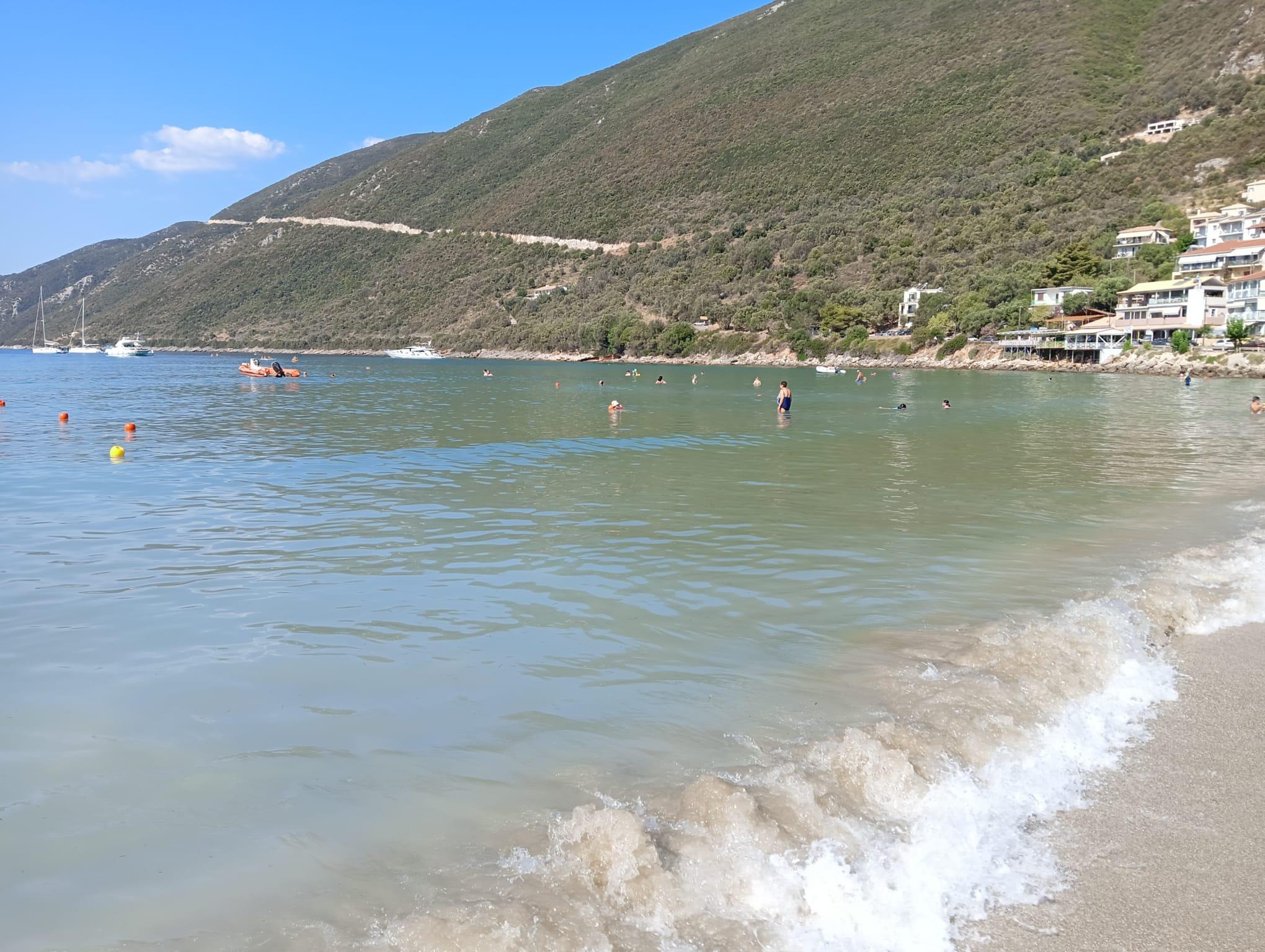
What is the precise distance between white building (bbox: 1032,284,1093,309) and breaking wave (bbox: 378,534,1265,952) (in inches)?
3531

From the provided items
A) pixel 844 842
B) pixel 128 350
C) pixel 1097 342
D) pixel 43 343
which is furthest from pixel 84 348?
pixel 844 842

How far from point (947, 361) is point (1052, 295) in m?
12.4

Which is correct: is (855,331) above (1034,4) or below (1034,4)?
below

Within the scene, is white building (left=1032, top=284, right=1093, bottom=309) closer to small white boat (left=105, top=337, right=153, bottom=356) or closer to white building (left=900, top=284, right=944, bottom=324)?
white building (left=900, top=284, right=944, bottom=324)

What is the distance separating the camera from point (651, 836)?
14.3 feet

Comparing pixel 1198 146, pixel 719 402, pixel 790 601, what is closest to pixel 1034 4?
pixel 1198 146

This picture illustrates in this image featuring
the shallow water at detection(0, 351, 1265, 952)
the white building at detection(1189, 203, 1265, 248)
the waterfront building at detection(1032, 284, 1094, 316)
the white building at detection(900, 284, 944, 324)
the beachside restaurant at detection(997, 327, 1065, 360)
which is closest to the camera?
the shallow water at detection(0, 351, 1265, 952)

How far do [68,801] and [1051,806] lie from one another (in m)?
5.93

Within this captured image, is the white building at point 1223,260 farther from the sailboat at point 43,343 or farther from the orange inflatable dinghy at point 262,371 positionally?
the sailboat at point 43,343

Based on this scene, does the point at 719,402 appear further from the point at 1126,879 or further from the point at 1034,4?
the point at 1034,4

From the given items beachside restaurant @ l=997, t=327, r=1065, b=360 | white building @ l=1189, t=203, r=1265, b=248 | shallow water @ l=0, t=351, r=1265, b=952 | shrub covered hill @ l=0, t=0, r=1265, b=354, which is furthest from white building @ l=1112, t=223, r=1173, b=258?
shallow water @ l=0, t=351, r=1265, b=952

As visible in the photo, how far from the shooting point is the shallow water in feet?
13.6

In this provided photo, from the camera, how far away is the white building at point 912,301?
93500 mm

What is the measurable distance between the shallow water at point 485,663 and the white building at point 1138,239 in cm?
7804
